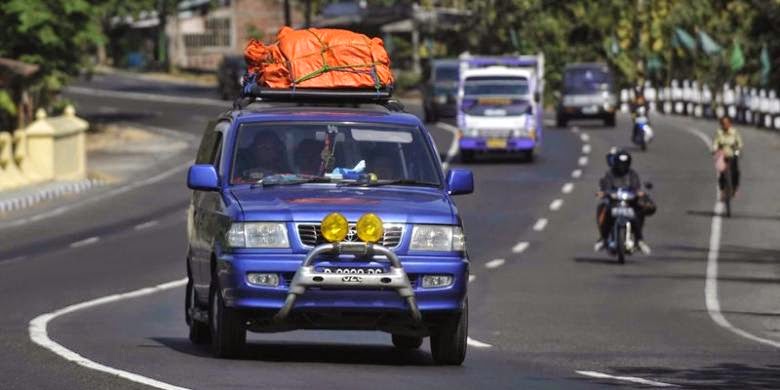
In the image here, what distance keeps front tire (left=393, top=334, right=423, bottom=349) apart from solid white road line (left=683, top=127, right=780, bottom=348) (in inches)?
134

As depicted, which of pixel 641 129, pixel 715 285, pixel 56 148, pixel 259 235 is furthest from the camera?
pixel 641 129

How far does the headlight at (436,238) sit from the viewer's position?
13.5 m

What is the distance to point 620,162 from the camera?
98.2ft

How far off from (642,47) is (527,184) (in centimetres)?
3968

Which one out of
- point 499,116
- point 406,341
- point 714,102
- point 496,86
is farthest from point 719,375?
point 714,102

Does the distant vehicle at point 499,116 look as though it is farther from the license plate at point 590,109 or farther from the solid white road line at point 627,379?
the solid white road line at point 627,379

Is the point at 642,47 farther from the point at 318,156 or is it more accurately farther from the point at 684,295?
the point at 318,156

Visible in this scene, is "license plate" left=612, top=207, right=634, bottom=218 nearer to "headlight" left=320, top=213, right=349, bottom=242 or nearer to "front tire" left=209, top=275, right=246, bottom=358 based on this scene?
"front tire" left=209, top=275, right=246, bottom=358

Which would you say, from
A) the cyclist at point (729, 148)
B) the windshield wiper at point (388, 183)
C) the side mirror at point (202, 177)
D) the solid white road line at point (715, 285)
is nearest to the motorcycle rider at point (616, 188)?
the solid white road line at point (715, 285)

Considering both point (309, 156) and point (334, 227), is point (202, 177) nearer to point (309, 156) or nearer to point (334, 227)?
point (309, 156)

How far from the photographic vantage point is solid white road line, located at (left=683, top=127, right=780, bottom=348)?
1923cm

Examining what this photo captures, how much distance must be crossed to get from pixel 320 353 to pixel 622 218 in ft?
50.1

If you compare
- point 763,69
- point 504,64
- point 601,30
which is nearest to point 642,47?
point 601,30

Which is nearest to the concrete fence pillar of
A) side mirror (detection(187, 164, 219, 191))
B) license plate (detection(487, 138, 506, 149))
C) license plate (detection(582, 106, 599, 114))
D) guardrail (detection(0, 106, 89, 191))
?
guardrail (detection(0, 106, 89, 191))
